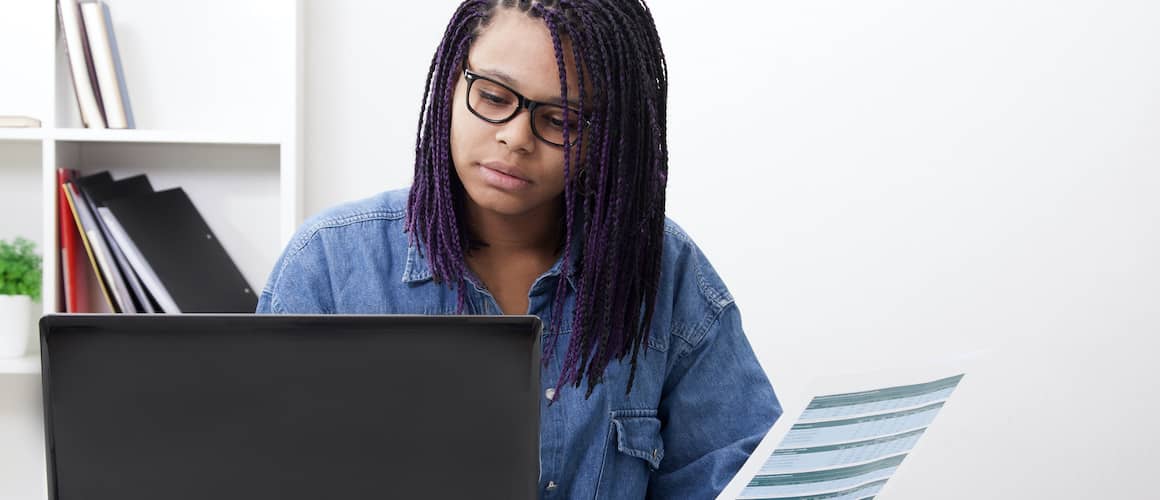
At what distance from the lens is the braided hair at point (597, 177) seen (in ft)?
3.18

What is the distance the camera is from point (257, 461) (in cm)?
61

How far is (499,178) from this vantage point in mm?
964

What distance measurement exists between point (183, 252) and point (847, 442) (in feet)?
4.24

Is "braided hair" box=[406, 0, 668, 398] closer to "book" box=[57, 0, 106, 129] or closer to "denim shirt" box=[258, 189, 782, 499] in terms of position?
"denim shirt" box=[258, 189, 782, 499]

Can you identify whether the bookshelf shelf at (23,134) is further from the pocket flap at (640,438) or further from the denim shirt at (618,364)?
the pocket flap at (640,438)

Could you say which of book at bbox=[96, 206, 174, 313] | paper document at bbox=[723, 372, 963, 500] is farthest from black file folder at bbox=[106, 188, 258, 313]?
paper document at bbox=[723, 372, 963, 500]

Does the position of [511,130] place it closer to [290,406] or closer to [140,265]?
[290,406]

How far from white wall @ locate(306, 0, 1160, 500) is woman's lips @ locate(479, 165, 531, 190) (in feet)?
2.93

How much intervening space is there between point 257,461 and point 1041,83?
1.67 m

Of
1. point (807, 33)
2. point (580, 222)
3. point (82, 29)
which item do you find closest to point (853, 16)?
point (807, 33)

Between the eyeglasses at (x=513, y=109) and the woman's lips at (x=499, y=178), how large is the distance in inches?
1.9

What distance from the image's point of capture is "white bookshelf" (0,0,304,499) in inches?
66.9

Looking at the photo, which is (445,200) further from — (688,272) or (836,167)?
(836,167)

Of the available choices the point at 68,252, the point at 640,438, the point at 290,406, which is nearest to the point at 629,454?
the point at 640,438
